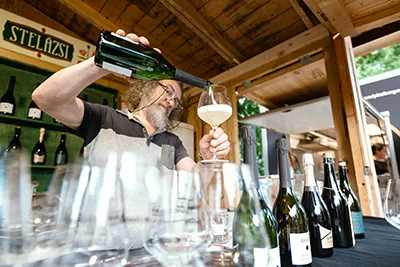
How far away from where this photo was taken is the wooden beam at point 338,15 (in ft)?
4.51

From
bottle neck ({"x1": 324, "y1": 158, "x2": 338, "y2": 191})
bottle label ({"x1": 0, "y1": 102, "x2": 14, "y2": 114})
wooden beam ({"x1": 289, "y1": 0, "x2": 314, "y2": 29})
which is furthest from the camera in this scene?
bottle label ({"x1": 0, "y1": 102, "x2": 14, "y2": 114})

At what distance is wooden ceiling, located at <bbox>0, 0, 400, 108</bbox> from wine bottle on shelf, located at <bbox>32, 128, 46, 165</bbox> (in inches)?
45.4

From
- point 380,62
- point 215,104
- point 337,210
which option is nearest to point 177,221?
point 337,210

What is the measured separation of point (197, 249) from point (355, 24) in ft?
5.64

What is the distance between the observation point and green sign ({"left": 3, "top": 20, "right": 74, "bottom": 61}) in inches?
78.7

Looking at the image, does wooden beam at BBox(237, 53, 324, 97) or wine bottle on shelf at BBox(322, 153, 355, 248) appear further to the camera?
wooden beam at BBox(237, 53, 324, 97)

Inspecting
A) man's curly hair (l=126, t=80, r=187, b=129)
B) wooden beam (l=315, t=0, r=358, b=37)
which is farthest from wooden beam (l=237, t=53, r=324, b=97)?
man's curly hair (l=126, t=80, r=187, b=129)

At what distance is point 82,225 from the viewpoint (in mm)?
333

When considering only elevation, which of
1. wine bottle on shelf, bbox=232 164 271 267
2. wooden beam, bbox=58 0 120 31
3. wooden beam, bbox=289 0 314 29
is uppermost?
wooden beam, bbox=58 0 120 31

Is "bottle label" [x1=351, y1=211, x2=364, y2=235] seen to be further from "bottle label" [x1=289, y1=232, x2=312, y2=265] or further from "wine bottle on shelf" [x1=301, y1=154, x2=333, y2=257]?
"bottle label" [x1=289, y1=232, x2=312, y2=265]

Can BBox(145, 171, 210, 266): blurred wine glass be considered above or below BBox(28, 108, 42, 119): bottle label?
below

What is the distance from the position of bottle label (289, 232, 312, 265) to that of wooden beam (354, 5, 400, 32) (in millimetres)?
1523

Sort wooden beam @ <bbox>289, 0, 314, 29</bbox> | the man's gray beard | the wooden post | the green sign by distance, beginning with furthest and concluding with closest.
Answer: the green sign → wooden beam @ <bbox>289, 0, 314, 29</bbox> → the wooden post → the man's gray beard

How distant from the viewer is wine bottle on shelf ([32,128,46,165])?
192cm
